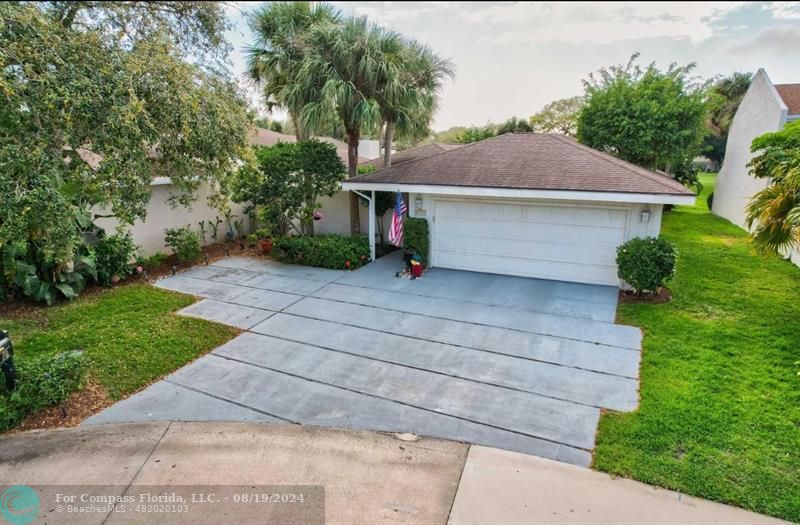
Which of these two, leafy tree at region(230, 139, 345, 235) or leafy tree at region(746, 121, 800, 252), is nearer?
leafy tree at region(746, 121, 800, 252)

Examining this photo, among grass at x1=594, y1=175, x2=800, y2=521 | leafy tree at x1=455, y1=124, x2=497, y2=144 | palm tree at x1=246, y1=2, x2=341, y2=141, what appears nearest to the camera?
grass at x1=594, y1=175, x2=800, y2=521

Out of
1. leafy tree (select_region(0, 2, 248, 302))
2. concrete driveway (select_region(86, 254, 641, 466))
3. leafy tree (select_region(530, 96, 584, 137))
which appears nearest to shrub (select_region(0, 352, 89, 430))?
concrete driveway (select_region(86, 254, 641, 466))

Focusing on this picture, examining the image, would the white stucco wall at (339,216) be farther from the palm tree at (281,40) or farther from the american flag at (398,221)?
the american flag at (398,221)

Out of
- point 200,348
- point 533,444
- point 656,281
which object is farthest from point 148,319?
point 656,281

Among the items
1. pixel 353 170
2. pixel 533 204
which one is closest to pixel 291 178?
pixel 353 170

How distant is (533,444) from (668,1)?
4.04 meters

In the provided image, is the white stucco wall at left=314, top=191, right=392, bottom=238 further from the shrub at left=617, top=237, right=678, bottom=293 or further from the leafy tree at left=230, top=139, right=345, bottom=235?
the shrub at left=617, top=237, right=678, bottom=293

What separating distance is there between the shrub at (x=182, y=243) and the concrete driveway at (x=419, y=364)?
1684 mm

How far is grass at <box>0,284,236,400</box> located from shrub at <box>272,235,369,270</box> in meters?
3.31

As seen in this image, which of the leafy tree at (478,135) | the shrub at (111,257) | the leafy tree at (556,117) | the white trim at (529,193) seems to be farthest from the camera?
the leafy tree at (556,117)

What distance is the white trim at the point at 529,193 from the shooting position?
827 cm

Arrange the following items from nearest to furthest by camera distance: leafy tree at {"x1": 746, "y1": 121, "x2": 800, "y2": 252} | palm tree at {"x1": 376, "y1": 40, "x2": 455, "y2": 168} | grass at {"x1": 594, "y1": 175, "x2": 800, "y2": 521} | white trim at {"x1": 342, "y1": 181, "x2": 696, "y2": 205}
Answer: grass at {"x1": 594, "y1": 175, "x2": 800, "y2": 521} → leafy tree at {"x1": 746, "y1": 121, "x2": 800, "y2": 252} → white trim at {"x1": 342, "y1": 181, "x2": 696, "y2": 205} → palm tree at {"x1": 376, "y1": 40, "x2": 455, "y2": 168}

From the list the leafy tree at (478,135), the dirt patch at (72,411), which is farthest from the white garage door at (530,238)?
the leafy tree at (478,135)

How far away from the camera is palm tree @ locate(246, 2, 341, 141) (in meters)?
11.7
